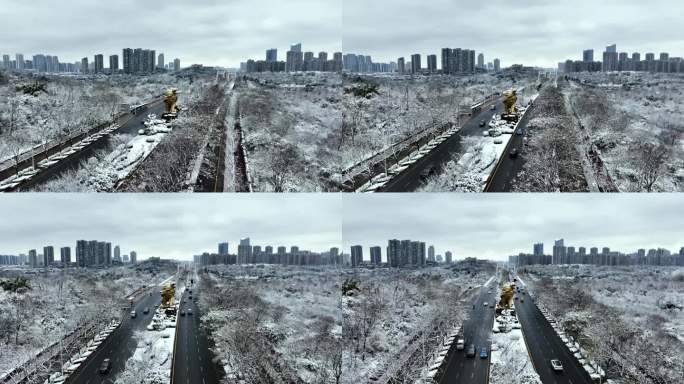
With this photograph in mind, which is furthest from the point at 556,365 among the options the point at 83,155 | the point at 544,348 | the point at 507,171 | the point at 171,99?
the point at 83,155

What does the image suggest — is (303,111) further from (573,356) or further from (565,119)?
(573,356)

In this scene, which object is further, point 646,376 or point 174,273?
point 174,273

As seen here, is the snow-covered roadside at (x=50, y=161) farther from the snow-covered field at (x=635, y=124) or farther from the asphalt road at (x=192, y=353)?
the snow-covered field at (x=635, y=124)

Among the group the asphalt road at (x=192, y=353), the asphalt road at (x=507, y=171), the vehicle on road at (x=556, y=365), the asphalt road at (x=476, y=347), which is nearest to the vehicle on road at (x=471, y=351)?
the asphalt road at (x=476, y=347)

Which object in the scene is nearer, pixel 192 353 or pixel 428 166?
pixel 428 166

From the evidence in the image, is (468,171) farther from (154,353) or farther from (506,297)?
(154,353)

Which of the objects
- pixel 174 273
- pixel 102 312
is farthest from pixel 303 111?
pixel 102 312

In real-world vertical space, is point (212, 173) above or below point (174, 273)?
above
